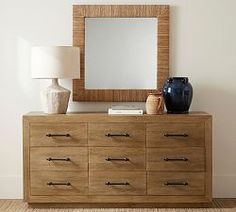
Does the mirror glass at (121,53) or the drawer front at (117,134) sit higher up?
the mirror glass at (121,53)

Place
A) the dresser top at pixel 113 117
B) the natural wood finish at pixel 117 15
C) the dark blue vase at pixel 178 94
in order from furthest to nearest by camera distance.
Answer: the natural wood finish at pixel 117 15 → the dark blue vase at pixel 178 94 → the dresser top at pixel 113 117

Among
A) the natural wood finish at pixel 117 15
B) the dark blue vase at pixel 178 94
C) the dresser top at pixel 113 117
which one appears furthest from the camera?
the natural wood finish at pixel 117 15

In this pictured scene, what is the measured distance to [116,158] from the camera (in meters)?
4.19

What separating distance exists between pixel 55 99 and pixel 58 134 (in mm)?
273

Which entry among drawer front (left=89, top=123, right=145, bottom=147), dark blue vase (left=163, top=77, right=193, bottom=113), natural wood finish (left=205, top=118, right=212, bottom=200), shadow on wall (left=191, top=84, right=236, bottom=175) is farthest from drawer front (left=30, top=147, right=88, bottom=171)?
shadow on wall (left=191, top=84, right=236, bottom=175)

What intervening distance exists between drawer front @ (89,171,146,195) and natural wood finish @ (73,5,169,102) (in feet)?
2.30

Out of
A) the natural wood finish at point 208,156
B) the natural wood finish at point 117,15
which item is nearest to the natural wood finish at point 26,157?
the natural wood finish at point 117,15

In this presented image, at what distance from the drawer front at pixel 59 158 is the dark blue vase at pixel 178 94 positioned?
0.77m

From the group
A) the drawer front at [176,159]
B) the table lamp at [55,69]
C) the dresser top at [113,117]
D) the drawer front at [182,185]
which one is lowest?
the drawer front at [182,185]

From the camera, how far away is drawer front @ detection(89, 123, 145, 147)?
13.7ft

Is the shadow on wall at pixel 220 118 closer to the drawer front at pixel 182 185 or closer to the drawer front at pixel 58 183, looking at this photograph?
the drawer front at pixel 182 185

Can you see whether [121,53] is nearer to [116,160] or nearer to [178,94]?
[178,94]

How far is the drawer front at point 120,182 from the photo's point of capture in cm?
420

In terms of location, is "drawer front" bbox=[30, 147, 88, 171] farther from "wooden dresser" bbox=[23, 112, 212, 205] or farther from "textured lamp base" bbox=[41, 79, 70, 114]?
"textured lamp base" bbox=[41, 79, 70, 114]
